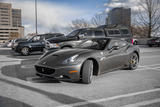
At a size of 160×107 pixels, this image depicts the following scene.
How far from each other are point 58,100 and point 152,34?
135ft

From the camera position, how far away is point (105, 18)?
49.1m

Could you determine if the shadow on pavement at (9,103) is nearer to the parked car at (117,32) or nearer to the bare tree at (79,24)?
the parked car at (117,32)

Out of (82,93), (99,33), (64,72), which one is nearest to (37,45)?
(99,33)

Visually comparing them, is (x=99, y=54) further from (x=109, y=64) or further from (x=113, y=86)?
(x=113, y=86)

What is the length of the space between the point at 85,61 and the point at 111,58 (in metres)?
1.15

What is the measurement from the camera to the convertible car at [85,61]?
450 cm

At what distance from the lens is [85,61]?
4.77 m

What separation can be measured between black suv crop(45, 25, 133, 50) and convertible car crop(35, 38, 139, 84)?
3977 millimetres

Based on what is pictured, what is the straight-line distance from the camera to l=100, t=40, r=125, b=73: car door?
17.4ft

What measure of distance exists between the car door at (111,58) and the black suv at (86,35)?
14.2ft

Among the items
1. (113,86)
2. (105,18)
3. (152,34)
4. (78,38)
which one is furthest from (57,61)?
(105,18)

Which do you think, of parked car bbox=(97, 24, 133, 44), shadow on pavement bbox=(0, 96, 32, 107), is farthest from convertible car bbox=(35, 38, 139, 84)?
parked car bbox=(97, 24, 133, 44)

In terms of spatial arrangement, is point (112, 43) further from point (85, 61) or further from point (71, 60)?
point (71, 60)

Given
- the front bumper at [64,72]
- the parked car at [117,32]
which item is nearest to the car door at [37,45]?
the parked car at [117,32]
